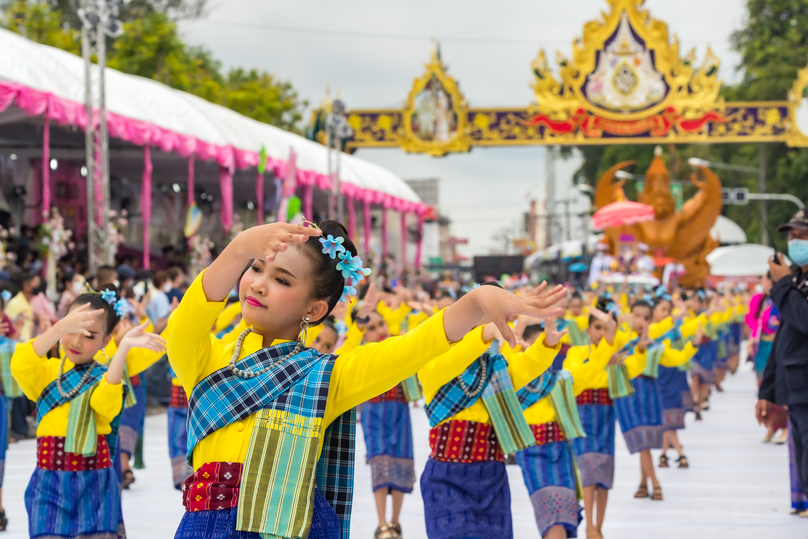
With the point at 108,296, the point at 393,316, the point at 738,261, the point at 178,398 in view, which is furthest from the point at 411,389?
the point at 738,261

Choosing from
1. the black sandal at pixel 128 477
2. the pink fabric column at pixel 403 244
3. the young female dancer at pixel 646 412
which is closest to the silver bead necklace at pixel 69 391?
the black sandal at pixel 128 477

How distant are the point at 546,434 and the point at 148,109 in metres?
11.7

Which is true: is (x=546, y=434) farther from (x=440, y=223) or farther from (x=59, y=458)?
(x=440, y=223)

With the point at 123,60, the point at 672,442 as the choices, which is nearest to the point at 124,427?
the point at 672,442

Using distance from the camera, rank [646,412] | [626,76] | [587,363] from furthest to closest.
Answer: [626,76] → [646,412] → [587,363]

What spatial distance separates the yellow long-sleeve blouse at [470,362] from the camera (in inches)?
176

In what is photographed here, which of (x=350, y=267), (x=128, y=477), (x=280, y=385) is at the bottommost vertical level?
(x=128, y=477)

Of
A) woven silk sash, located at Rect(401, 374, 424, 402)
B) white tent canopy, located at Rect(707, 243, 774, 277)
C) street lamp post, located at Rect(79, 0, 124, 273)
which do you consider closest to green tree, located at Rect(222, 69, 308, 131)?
white tent canopy, located at Rect(707, 243, 774, 277)

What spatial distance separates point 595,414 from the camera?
24.1 feet

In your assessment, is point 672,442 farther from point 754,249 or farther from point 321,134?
point 754,249

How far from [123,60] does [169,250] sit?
51.9ft

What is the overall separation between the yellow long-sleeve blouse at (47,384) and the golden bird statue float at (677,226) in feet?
84.8

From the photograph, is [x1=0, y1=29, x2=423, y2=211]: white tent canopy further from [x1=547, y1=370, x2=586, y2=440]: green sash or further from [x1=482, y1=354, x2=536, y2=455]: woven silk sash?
[x1=482, y1=354, x2=536, y2=455]: woven silk sash

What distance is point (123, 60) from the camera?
114 feet
